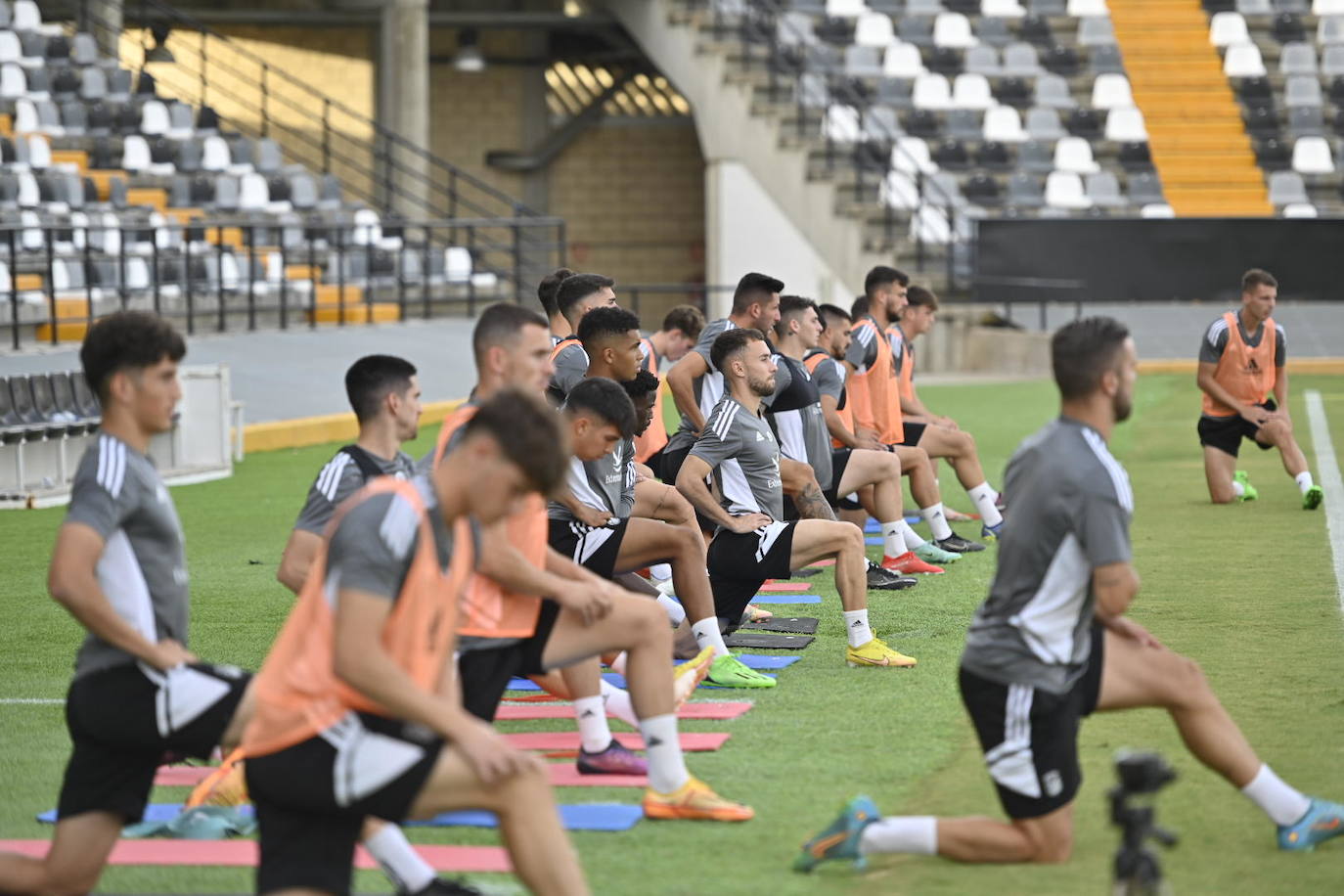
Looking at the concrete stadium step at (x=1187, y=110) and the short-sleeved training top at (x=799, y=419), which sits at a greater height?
the concrete stadium step at (x=1187, y=110)

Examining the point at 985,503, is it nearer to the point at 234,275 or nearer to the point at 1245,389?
the point at 1245,389

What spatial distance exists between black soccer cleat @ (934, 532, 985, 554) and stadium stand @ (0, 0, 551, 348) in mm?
10301

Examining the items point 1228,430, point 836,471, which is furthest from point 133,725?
point 1228,430

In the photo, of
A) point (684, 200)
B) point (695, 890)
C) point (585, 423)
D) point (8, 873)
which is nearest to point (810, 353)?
point (585, 423)

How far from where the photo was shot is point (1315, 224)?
2641cm

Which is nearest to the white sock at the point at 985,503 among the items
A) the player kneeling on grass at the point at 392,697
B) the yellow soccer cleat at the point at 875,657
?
the yellow soccer cleat at the point at 875,657

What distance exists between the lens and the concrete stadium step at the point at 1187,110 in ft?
99.0

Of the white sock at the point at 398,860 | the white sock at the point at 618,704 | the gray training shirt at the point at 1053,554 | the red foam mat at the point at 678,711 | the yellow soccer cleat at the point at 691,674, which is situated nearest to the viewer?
the white sock at the point at 398,860

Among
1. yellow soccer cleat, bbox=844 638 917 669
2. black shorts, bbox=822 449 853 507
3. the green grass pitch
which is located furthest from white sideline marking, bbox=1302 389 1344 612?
black shorts, bbox=822 449 853 507

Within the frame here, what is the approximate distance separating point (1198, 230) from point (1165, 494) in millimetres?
13044

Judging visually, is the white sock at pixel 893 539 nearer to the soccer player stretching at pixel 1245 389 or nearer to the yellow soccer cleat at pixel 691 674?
the yellow soccer cleat at pixel 691 674

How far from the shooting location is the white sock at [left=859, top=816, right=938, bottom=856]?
16.9ft

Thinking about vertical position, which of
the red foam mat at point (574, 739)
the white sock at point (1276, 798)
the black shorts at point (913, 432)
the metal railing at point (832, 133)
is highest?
the metal railing at point (832, 133)

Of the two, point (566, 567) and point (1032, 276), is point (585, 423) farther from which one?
point (1032, 276)
